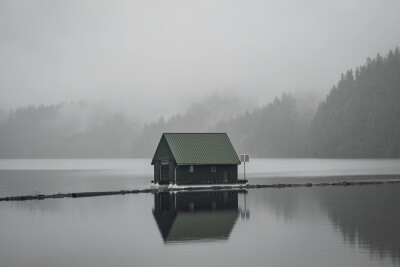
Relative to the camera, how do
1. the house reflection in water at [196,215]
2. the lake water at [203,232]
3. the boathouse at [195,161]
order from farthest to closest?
the boathouse at [195,161] < the house reflection in water at [196,215] < the lake water at [203,232]

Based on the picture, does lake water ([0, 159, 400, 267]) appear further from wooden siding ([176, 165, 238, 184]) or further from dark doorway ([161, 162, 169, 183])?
dark doorway ([161, 162, 169, 183])

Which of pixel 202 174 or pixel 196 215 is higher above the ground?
pixel 202 174

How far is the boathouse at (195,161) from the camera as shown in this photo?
7594cm

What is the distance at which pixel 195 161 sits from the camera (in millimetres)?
75688

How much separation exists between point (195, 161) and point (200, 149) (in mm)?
2639

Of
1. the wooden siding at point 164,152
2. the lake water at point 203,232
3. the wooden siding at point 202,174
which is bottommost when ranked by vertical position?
the lake water at point 203,232

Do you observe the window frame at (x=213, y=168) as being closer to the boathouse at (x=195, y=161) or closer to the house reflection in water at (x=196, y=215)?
the boathouse at (x=195, y=161)

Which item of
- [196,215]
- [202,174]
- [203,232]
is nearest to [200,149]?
[202,174]

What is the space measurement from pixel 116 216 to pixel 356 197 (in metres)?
27.8

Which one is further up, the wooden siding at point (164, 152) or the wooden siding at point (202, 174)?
the wooden siding at point (164, 152)

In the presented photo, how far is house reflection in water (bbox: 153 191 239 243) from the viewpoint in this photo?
36969 mm

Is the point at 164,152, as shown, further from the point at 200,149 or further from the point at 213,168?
the point at 213,168

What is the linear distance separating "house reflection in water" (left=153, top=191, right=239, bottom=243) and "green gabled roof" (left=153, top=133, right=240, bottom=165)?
19.0 feet

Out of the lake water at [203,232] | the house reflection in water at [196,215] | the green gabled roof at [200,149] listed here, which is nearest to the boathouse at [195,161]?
the green gabled roof at [200,149]
